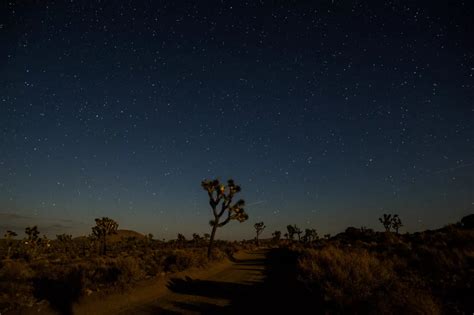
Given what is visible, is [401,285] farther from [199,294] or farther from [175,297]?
[175,297]

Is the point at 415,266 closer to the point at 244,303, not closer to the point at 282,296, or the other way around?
the point at 282,296

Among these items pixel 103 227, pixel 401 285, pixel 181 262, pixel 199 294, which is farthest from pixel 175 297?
pixel 103 227

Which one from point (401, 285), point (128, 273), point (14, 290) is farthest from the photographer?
point (128, 273)

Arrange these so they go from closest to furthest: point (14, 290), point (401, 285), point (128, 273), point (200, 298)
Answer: point (401, 285) → point (14, 290) → point (200, 298) → point (128, 273)

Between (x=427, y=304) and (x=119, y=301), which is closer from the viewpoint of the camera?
(x=427, y=304)

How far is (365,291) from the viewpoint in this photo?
9.27 meters

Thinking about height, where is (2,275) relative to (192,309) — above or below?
above

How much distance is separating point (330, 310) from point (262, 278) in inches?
382

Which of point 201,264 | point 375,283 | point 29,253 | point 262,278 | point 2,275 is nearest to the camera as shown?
point 375,283

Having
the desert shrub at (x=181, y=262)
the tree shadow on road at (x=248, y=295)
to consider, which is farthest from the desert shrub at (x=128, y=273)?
the desert shrub at (x=181, y=262)

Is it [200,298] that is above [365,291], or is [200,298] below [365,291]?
below

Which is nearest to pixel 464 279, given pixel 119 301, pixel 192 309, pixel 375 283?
pixel 375 283

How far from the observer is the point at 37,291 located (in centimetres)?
1153

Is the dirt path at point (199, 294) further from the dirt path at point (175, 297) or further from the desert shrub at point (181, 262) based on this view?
the desert shrub at point (181, 262)
